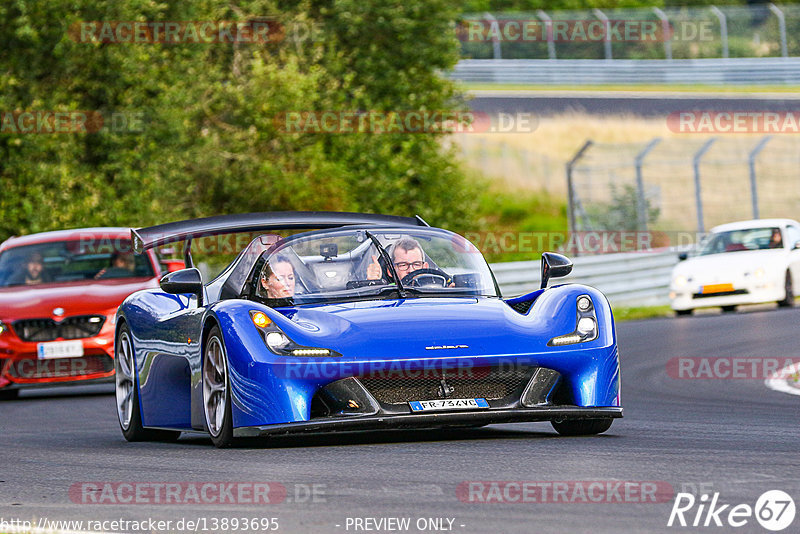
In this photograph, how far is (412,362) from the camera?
26.9ft

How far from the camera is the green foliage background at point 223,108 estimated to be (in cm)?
2634

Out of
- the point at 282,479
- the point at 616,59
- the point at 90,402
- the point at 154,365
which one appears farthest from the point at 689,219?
the point at 282,479

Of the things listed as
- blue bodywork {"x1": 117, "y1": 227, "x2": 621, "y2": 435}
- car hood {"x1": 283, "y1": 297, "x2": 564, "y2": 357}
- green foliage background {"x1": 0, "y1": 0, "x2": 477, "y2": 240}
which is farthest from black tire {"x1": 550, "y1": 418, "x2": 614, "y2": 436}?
green foliage background {"x1": 0, "y1": 0, "x2": 477, "y2": 240}

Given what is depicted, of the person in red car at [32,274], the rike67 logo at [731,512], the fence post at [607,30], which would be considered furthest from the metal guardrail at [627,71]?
the rike67 logo at [731,512]

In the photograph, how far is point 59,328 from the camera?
49.3 feet

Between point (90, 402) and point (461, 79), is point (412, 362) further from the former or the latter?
point (461, 79)

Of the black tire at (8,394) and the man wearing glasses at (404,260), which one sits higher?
the man wearing glasses at (404,260)

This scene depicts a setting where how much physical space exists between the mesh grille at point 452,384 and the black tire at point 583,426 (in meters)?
0.62

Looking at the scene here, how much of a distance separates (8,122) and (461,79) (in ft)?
93.5

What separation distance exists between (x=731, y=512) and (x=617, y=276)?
811 inches

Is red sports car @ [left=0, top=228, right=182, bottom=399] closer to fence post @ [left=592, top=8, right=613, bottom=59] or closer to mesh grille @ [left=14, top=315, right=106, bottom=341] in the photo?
mesh grille @ [left=14, top=315, right=106, bottom=341]

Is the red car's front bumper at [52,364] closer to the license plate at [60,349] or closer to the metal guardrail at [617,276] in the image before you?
the license plate at [60,349]

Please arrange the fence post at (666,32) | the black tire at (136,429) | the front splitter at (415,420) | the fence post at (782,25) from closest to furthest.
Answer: the front splitter at (415,420), the black tire at (136,429), the fence post at (666,32), the fence post at (782,25)

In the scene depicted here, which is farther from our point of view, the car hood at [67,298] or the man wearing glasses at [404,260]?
the car hood at [67,298]
